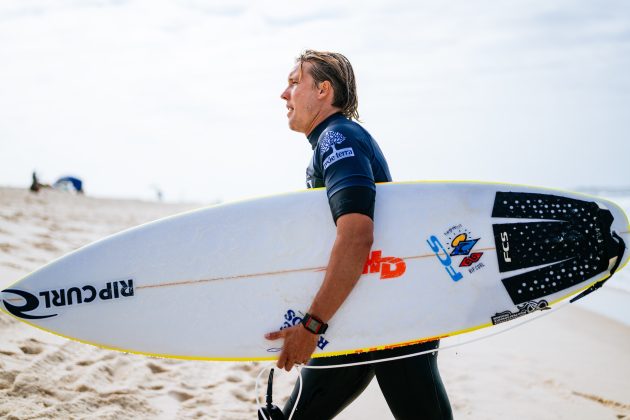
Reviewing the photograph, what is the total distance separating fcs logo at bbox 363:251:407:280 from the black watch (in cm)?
45

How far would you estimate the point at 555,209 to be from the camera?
205 cm

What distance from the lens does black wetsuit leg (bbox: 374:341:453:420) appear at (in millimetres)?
1501

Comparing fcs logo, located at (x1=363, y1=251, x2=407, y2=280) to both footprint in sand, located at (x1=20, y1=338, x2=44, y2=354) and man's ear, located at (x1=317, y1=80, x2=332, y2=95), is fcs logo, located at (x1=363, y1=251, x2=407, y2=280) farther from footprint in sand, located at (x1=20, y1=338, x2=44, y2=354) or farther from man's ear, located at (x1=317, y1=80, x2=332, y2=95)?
footprint in sand, located at (x1=20, y1=338, x2=44, y2=354)

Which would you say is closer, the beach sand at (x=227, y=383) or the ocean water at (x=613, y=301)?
the beach sand at (x=227, y=383)

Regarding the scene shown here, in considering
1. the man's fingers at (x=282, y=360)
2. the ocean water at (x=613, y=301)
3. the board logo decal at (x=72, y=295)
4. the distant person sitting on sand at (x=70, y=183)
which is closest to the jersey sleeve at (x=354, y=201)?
the man's fingers at (x=282, y=360)

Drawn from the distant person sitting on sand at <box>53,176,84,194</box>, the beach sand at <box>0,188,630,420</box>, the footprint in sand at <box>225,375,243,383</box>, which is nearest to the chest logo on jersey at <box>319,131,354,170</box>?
the beach sand at <box>0,188,630,420</box>

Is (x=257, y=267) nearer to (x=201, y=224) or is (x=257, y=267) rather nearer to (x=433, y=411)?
(x=201, y=224)

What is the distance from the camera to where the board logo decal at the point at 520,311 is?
1893 mm

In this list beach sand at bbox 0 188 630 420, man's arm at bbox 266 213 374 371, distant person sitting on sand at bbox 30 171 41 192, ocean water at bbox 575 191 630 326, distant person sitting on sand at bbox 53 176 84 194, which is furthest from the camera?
distant person sitting on sand at bbox 53 176 84 194

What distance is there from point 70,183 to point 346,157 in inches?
1098

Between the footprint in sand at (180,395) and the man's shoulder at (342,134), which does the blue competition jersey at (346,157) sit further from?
the footprint in sand at (180,395)

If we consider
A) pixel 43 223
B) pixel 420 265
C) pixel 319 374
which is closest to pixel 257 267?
pixel 319 374

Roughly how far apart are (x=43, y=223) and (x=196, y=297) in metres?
6.44

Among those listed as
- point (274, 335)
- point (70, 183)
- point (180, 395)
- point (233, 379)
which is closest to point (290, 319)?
point (274, 335)
